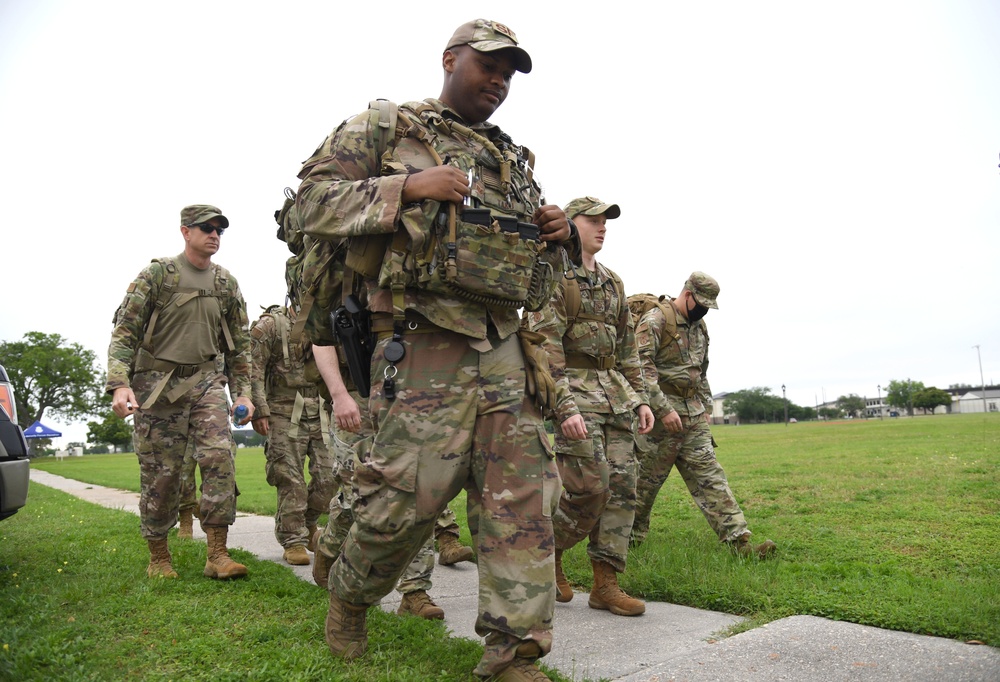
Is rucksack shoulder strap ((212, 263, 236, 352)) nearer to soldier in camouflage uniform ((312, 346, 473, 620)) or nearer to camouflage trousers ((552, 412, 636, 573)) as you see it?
soldier in camouflage uniform ((312, 346, 473, 620))

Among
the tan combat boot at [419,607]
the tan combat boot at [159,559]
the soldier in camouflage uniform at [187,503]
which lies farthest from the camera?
the soldier in camouflage uniform at [187,503]

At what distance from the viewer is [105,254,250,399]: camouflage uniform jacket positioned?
5398mm

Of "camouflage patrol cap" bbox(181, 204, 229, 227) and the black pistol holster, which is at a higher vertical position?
"camouflage patrol cap" bbox(181, 204, 229, 227)

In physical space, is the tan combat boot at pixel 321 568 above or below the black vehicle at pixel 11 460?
below

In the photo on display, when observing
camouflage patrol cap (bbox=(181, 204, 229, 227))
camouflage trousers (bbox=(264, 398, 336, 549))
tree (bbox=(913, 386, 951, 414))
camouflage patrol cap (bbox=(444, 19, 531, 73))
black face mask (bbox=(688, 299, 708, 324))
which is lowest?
camouflage trousers (bbox=(264, 398, 336, 549))

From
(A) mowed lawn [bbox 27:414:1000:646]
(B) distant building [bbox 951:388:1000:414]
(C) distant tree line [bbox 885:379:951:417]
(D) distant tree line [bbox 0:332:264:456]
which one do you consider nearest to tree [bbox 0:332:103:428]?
(D) distant tree line [bbox 0:332:264:456]

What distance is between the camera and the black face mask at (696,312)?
708cm

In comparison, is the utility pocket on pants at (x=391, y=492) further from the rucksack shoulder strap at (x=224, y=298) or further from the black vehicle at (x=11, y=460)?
the rucksack shoulder strap at (x=224, y=298)

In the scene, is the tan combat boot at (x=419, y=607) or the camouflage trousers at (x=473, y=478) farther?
the tan combat boot at (x=419, y=607)

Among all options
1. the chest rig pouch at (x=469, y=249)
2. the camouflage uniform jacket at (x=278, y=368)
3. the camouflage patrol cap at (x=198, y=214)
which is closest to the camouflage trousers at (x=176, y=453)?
the camouflage patrol cap at (x=198, y=214)

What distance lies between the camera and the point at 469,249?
308 centimetres

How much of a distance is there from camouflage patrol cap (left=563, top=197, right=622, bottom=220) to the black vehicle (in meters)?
3.86

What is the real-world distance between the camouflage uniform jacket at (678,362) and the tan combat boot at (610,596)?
7.37ft

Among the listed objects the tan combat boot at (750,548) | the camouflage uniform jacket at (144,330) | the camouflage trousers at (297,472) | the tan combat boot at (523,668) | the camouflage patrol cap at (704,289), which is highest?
the camouflage patrol cap at (704,289)
